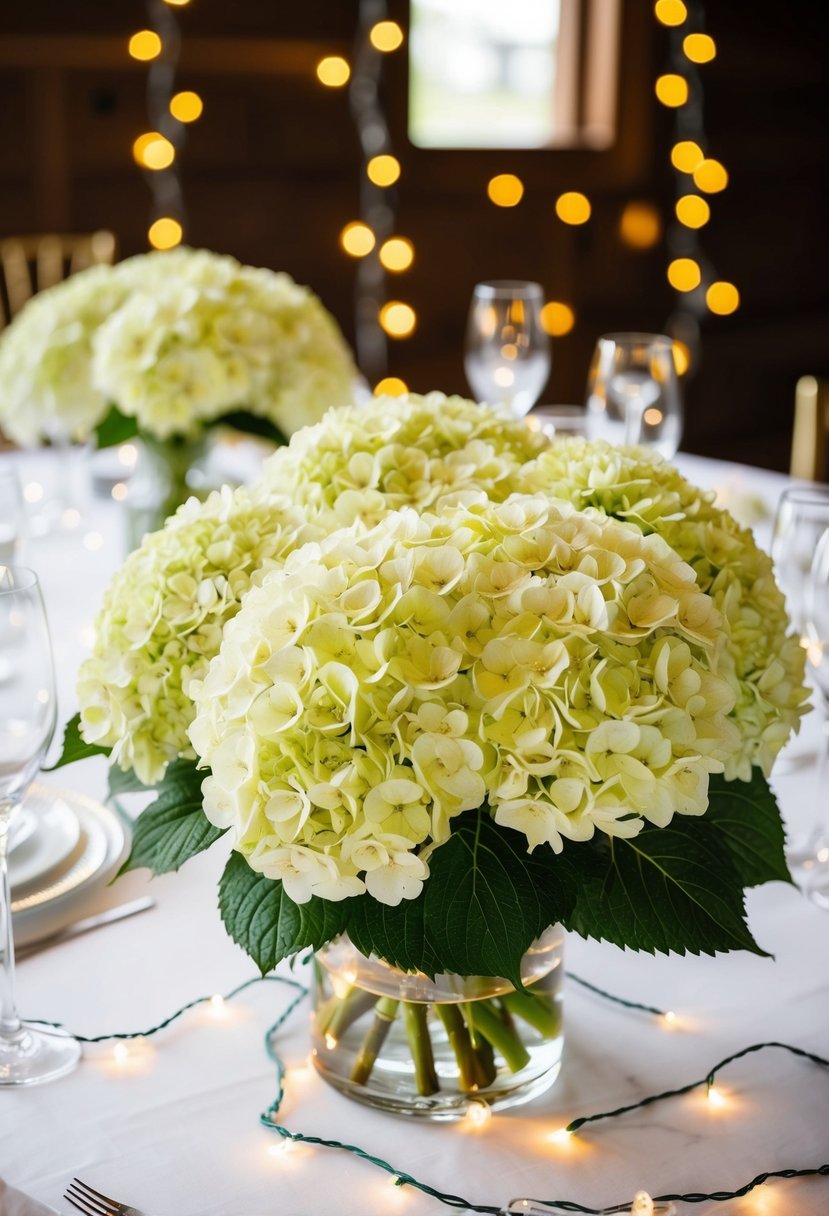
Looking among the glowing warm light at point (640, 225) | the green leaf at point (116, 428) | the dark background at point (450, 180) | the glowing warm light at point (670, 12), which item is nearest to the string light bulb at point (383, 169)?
the dark background at point (450, 180)

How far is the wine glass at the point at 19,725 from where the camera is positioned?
A: 0.78m

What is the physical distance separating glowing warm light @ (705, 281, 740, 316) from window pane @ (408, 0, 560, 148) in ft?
2.65

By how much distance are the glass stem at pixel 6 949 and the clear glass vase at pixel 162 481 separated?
75 centimetres

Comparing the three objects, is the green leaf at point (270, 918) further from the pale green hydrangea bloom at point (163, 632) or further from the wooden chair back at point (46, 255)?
the wooden chair back at point (46, 255)

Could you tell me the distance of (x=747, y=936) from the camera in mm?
753

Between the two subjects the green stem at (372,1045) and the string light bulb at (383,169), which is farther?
the string light bulb at (383,169)

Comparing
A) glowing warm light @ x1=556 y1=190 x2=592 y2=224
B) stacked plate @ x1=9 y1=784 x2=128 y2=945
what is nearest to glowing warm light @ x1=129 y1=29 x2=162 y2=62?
glowing warm light @ x1=556 y1=190 x2=592 y2=224

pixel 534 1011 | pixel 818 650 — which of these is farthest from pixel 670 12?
pixel 534 1011

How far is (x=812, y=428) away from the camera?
7.60 ft

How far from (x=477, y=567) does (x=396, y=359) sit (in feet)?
11.4

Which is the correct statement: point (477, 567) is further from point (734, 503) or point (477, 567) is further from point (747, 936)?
point (734, 503)

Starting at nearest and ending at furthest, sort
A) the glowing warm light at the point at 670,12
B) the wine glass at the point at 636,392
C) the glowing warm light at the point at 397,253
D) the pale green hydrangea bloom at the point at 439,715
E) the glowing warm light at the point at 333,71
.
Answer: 1. the pale green hydrangea bloom at the point at 439,715
2. the wine glass at the point at 636,392
3. the glowing warm light at the point at 333,71
4. the glowing warm light at the point at 397,253
5. the glowing warm light at the point at 670,12

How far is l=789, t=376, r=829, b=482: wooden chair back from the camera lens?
230cm

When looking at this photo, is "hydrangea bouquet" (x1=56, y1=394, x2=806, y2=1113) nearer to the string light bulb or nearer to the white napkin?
the white napkin
